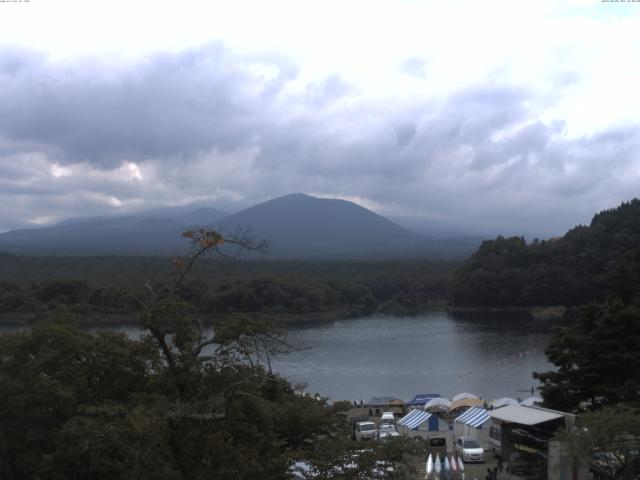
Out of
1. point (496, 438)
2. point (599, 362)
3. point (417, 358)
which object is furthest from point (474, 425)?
point (417, 358)

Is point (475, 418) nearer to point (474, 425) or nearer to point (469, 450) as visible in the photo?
point (474, 425)

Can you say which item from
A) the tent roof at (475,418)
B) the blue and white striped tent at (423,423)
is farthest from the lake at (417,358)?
the tent roof at (475,418)

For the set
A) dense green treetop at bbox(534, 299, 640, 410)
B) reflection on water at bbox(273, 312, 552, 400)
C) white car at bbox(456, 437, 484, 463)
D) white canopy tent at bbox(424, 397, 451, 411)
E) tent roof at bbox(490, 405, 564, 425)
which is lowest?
reflection on water at bbox(273, 312, 552, 400)

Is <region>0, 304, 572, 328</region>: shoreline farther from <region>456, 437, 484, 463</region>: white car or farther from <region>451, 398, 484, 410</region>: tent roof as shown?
<region>456, 437, 484, 463</region>: white car

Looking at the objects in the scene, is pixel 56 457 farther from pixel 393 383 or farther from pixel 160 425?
pixel 393 383

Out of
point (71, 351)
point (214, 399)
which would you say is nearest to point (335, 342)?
point (71, 351)

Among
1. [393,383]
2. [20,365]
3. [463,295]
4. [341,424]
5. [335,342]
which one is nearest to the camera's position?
[20,365]

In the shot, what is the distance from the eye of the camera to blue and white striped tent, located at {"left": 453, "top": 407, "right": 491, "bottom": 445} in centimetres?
1131

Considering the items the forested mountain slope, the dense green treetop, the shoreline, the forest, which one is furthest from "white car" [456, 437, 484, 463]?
the forested mountain slope

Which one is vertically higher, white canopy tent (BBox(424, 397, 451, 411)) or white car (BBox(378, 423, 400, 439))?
white car (BBox(378, 423, 400, 439))

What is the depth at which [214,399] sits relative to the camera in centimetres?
391

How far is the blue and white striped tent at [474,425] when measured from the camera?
1131 centimetres

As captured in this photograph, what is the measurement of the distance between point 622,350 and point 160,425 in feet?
27.1

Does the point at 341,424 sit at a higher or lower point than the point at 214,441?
lower
